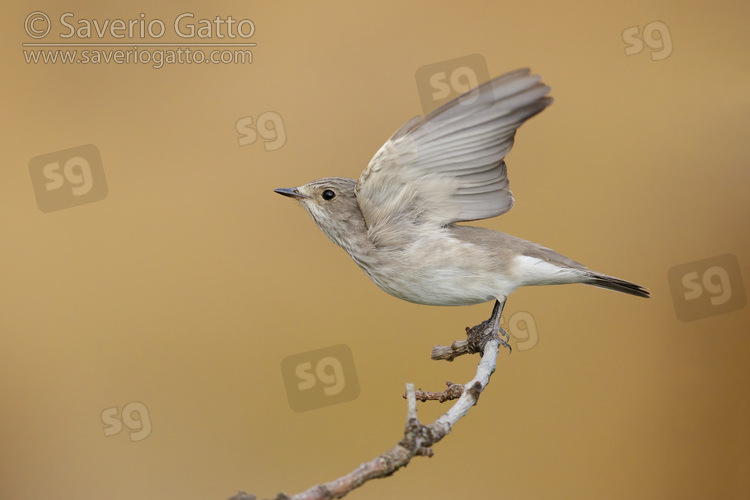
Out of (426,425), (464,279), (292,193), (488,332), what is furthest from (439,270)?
(426,425)

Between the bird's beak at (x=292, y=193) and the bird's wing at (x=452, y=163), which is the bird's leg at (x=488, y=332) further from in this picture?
the bird's beak at (x=292, y=193)

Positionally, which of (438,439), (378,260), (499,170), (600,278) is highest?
(499,170)

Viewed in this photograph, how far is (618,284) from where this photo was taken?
1698 mm

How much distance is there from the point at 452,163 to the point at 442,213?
0.45ft

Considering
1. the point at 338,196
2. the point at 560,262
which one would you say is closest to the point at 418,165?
the point at 338,196

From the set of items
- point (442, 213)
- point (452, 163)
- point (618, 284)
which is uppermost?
point (452, 163)

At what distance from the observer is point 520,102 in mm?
1389

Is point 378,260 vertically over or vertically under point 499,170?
under

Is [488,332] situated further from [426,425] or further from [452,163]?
[426,425]

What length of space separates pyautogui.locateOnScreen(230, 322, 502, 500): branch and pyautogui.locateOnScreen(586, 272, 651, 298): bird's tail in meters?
0.34

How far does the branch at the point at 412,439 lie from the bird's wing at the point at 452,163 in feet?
1.18

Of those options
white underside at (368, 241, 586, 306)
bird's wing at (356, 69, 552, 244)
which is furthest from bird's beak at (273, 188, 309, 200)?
white underside at (368, 241, 586, 306)

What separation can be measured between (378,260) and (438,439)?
0.60 m

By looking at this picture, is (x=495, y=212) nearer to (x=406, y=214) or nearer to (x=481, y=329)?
(x=406, y=214)
